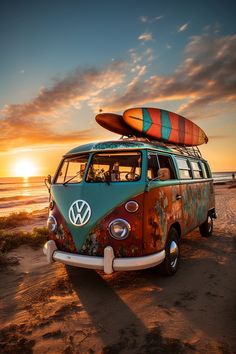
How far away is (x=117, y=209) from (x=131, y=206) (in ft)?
0.73

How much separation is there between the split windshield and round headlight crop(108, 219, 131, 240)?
73 cm

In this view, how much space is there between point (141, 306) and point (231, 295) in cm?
145

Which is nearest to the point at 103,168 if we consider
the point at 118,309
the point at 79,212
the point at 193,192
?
the point at 79,212

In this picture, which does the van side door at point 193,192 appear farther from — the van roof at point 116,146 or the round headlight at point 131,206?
the round headlight at point 131,206

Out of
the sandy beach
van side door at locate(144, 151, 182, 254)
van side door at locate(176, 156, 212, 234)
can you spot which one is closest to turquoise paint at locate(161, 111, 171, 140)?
van side door at locate(176, 156, 212, 234)

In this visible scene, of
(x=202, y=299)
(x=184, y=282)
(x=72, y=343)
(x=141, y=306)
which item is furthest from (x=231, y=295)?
(x=72, y=343)

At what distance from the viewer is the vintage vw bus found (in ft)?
12.8

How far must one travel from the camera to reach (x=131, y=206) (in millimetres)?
3957

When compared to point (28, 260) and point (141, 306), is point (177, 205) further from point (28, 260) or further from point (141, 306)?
point (28, 260)

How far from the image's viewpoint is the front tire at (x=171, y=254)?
4.53 meters

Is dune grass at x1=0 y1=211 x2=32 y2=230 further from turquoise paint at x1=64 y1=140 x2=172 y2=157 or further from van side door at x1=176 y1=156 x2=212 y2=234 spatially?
van side door at x1=176 y1=156 x2=212 y2=234

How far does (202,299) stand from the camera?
384 cm

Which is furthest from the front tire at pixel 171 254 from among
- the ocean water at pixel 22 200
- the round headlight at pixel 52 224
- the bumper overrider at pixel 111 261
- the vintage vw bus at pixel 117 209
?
the ocean water at pixel 22 200

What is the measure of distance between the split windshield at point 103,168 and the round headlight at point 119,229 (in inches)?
28.6
